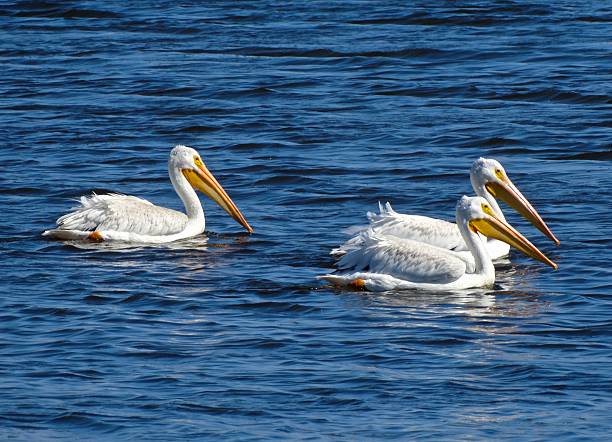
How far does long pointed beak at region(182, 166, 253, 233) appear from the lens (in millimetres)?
11789

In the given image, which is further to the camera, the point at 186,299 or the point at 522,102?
the point at 522,102

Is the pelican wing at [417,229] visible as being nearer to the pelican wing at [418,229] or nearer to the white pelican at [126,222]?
the pelican wing at [418,229]

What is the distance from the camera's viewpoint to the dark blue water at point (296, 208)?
741 centimetres

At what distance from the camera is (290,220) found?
38.5 feet

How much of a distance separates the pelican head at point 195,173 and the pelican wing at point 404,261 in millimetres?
2136

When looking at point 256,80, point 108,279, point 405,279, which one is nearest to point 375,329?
point 405,279

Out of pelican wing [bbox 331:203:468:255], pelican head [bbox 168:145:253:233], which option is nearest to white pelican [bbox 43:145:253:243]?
pelican head [bbox 168:145:253:233]

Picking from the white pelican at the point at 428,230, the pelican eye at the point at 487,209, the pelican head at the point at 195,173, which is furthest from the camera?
the pelican head at the point at 195,173

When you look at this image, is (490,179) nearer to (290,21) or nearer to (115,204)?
(115,204)

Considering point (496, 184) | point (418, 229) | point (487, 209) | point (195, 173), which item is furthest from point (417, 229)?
point (195, 173)

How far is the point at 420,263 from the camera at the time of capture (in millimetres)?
9789

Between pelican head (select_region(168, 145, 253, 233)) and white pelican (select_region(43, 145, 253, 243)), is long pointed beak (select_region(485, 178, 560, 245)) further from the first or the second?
pelican head (select_region(168, 145, 253, 233))

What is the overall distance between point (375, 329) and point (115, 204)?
3.18m

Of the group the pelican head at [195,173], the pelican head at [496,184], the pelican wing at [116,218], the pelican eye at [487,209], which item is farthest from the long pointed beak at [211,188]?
the pelican eye at [487,209]
